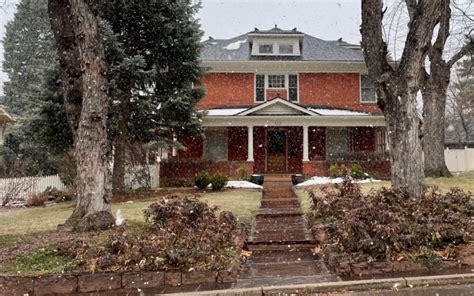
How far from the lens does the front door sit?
21.6m

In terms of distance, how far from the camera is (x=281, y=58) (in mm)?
22234

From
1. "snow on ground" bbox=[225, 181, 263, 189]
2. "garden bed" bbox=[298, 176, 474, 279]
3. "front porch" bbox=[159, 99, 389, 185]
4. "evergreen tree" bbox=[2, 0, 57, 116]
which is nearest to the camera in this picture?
"garden bed" bbox=[298, 176, 474, 279]

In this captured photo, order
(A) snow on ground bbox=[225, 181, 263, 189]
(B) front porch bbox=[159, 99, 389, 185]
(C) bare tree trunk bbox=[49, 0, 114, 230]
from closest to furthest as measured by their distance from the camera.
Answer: (C) bare tree trunk bbox=[49, 0, 114, 230], (A) snow on ground bbox=[225, 181, 263, 189], (B) front porch bbox=[159, 99, 389, 185]

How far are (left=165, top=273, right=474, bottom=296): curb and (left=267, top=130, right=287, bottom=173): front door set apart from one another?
1670 centimetres

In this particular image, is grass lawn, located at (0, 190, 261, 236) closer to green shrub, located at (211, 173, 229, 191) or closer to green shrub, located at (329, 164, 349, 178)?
green shrub, located at (211, 173, 229, 191)

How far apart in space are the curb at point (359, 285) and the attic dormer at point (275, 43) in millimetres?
18809

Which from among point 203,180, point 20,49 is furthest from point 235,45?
point 20,49

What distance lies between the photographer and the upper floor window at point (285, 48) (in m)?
22.8

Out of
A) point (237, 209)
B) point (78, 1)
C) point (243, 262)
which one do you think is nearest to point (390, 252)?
point (243, 262)

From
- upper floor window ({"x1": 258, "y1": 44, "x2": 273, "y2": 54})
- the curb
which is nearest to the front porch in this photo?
upper floor window ({"x1": 258, "y1": 44, "x2": 273, "y2": 54})

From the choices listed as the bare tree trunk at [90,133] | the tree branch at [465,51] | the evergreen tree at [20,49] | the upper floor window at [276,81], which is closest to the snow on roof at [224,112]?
the upper floor window at [276,81]

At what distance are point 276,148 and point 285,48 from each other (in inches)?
227

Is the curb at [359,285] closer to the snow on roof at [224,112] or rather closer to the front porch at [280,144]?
the snow on roof at [224,112]

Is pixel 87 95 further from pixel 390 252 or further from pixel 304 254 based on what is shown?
pixel 390 252
